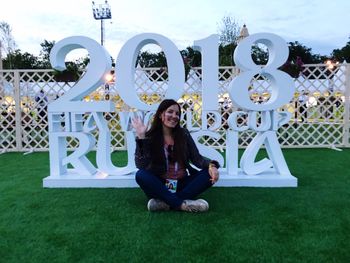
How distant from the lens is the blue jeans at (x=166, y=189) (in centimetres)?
226

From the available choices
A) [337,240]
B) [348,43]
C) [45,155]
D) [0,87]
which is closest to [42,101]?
[0,87]

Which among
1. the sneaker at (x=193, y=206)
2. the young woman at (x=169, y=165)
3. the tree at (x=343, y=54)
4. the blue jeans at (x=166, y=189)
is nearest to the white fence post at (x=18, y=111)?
the young woman at (x=169, y=165)

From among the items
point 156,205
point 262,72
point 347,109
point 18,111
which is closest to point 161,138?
point 156,205

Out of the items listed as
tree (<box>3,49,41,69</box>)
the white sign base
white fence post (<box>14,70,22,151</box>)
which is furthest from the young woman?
tree (<box>3,49,41,69</box>)

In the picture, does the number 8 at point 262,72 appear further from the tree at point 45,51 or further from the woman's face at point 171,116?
the tree at point 45,51

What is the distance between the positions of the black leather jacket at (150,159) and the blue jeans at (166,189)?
48 mm

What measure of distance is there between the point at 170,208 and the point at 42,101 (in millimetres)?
4424

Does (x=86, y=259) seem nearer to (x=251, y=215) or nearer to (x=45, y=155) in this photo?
(x=251, y=215)

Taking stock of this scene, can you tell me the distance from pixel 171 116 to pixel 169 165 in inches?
14.6

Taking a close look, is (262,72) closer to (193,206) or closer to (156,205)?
(193,206)

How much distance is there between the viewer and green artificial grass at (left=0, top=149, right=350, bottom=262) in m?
1.69

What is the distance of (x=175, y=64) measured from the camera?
290 cm

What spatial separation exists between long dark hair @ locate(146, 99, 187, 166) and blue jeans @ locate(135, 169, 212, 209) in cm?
15

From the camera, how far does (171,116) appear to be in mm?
2338
